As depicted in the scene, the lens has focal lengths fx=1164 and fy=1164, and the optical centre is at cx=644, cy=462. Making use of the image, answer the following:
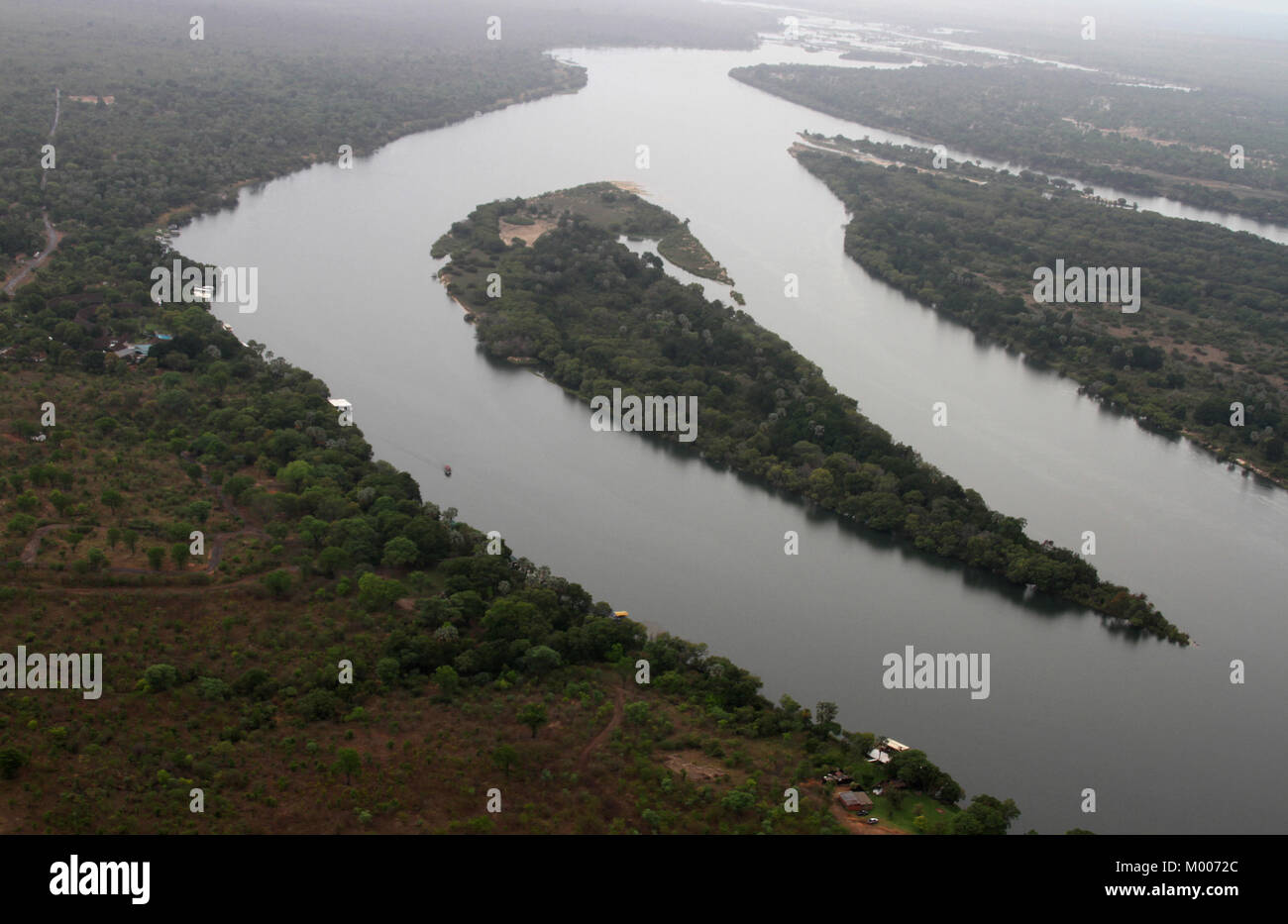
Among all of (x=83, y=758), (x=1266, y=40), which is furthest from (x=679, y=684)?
(x=1266, y=40)

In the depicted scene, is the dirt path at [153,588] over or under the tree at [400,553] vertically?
under

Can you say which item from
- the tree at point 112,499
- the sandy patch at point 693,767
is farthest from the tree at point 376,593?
the sandy patch at point 693,767

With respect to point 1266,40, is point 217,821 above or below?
below

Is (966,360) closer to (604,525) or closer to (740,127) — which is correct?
(604,525)

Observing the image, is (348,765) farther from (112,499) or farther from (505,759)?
(112,499)

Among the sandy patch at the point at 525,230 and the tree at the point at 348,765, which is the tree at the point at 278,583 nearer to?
the tree at the point at 348,765

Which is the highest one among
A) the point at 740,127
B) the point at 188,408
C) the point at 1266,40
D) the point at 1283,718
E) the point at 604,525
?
the point at 1266,40

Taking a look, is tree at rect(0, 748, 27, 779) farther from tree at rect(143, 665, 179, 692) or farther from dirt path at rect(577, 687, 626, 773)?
dirt path at rect(577, 687, 626, 773)
